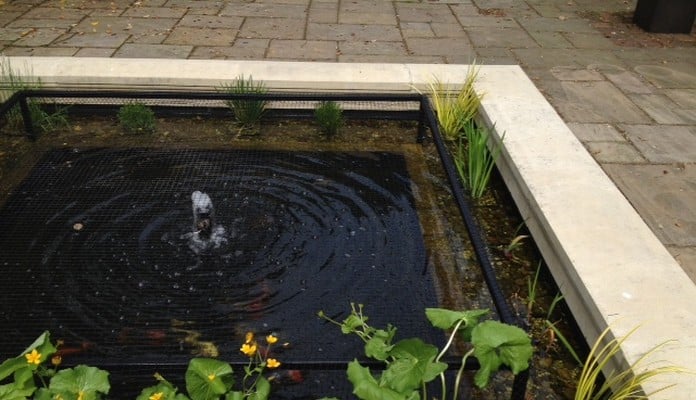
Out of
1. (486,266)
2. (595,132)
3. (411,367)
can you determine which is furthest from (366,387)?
(595,132)

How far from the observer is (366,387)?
178cm

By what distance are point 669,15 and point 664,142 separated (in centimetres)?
283

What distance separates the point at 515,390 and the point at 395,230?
1228mm

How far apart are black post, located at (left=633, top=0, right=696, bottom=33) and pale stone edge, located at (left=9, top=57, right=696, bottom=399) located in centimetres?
250

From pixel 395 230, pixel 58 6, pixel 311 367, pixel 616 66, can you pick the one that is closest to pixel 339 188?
pixel 395 230

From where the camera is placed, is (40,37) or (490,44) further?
(490,44)

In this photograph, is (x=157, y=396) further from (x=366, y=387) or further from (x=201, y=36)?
(x=201, y=36)

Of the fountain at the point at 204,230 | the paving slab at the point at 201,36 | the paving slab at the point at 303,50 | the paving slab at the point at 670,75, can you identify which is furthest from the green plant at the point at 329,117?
the paving slab at the point at 670,75

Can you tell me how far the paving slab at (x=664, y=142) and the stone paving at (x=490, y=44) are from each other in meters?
0.01

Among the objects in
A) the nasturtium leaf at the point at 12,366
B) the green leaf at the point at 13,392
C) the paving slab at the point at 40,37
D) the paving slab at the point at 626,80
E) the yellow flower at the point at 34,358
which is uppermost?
the yellow flower at the point at 34,358

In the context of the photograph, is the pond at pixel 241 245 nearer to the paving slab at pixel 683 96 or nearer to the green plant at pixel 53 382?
the green plant at pixel 53 382

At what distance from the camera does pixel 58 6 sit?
20.8 feet

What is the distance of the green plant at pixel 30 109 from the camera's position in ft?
12.6

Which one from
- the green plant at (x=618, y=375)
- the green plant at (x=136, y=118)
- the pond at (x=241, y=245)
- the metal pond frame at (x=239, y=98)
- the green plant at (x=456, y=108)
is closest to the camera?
the green plant at (x=618, y=375)
